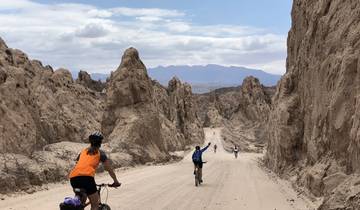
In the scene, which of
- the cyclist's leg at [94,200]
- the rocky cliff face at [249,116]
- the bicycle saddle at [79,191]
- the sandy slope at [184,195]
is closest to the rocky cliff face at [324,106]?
the sandy slope at [184,195]

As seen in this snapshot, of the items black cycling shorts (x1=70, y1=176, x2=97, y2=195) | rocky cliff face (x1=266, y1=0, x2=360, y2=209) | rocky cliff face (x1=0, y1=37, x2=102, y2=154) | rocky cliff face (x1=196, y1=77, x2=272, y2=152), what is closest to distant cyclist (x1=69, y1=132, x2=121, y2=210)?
black cycling shorts (x1=70, y1=176, x2=97, y2=195)

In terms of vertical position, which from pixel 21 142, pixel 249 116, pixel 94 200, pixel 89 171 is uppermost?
pixel 89 171

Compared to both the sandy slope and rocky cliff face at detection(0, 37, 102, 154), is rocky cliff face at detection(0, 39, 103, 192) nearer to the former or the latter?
rocky cliff face at detection(0, 37, 102, 154)

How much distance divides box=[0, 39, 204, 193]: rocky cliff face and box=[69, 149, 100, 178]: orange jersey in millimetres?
10549

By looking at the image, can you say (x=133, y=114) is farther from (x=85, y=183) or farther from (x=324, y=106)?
(x=85, y=183)

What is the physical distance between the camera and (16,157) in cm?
2112

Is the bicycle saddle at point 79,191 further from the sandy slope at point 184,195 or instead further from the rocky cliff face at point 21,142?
the rocky cliff face at point 21,142

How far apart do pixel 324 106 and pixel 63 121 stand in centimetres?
2947

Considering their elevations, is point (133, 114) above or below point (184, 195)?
above

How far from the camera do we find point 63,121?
1781 inches

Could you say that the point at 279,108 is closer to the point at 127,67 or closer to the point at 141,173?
the point at 141,173

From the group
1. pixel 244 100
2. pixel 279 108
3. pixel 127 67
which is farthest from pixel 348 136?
pixel 244 100

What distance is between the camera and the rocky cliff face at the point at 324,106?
1560 cm

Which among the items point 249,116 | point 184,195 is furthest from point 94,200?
point 249,116
